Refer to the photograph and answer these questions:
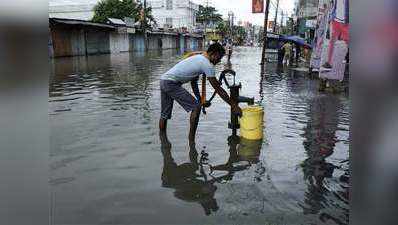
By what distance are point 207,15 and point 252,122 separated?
88.5 meters

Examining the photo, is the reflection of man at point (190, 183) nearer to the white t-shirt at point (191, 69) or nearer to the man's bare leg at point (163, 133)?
the man's bare leg at point (163, 133)

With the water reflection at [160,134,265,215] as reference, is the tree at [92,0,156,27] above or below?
above

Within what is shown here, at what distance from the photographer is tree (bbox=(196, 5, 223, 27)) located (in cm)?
9062

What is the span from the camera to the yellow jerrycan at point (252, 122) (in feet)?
19.4

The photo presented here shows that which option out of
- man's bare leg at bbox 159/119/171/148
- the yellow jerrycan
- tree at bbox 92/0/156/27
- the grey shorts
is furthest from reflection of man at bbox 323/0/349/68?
tree at bbox 92/0/156/27

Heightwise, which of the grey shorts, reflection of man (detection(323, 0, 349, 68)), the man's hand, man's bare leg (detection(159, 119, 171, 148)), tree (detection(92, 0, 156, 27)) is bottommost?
man's bare leg (detection(159, 119, 171, 148))

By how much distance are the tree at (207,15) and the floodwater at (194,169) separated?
84496 millimetres

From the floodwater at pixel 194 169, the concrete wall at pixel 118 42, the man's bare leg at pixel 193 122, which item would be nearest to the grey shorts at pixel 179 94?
the man's bare leg at pixel 193 122

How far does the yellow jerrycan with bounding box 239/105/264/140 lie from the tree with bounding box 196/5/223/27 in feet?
284

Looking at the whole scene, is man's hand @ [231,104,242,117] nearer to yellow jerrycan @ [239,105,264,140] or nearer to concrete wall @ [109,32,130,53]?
yellow jerrycan @ [239,105,264,140]

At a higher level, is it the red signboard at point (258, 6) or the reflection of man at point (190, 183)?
the red signboard at point (258, 6)
